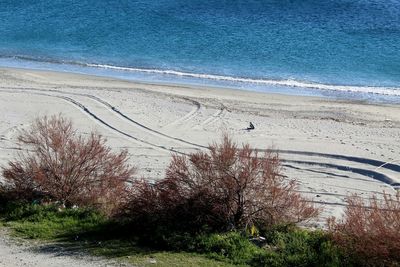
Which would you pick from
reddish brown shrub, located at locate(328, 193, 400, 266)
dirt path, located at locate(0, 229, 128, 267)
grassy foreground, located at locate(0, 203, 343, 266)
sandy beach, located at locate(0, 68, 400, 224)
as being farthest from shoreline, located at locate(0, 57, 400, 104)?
dirt path, located at locate(0, 229, 128, 267)

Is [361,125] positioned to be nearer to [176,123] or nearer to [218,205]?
[176,123]

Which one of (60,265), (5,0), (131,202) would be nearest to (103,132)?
(131,202)

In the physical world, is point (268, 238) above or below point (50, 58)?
below

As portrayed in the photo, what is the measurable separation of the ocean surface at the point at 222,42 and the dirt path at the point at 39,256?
20397 millimetres

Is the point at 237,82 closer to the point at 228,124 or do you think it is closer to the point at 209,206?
the point at 228,124

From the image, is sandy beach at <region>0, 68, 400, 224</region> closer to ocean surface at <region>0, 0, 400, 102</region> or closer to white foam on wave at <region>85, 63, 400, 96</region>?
white foam on wave at <region>85, 63, 400, 96</region>

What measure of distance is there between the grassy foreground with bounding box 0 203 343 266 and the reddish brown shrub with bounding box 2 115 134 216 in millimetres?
621

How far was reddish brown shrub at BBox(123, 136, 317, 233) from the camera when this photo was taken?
12109mm

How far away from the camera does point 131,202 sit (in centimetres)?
1263

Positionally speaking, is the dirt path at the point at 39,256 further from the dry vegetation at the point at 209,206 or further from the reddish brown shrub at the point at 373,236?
the reddish brown shrub at the point at 373,236

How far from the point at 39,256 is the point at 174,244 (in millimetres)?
2200

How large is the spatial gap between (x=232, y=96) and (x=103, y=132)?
26.7 ft

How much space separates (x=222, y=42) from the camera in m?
39.7

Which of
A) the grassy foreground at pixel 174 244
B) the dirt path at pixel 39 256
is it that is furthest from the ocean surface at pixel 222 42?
the dirt path at pixel 39 256
